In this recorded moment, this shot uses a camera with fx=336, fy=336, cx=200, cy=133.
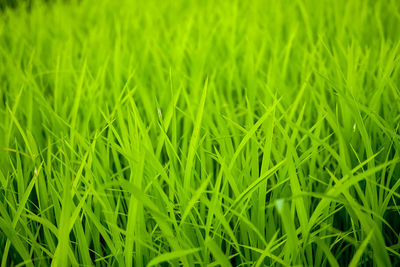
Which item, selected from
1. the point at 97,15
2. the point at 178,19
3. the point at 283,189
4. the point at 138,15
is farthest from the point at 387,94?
the point at 97,15

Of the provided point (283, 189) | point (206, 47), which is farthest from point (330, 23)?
point (283, 189)

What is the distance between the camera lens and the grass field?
1.68 ft

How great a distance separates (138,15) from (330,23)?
1013 millimetres

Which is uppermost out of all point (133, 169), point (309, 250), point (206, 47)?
point (206, 47)

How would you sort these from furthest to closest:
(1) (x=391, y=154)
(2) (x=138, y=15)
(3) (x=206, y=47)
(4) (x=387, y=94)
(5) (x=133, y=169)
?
(2) (x=138, y=15)
(3) (x=206, y=47)
(4) (x=387, y=94)
(1) (x=391, y=154)
(5) (x=133, y=169)

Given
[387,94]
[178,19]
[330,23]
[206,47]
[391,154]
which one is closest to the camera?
[391,154]

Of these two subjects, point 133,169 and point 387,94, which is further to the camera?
point 387,94

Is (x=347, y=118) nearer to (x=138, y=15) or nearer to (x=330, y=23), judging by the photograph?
(x=330, y=23)

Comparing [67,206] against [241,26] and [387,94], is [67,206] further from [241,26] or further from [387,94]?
[241,26]

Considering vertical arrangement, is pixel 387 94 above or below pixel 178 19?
below

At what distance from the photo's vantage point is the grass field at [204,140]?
1.68 feet

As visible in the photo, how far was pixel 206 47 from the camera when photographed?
121 cm

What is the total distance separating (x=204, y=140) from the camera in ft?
2.53

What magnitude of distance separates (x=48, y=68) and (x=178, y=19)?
2.26ft
